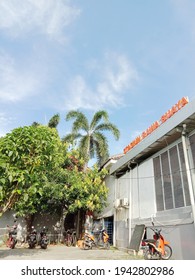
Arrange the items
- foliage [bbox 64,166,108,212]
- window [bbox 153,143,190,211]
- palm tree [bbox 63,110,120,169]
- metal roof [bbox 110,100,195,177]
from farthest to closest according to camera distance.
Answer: palm tree [bbox 63,110,120,169] < foliage [bbox 64,166,108,212] < window [bbox 153,143,190,211] < metal roof [bbox 110,100,195,177]

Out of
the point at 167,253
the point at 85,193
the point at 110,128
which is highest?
the point at 110,128

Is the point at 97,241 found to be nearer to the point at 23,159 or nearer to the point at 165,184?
the point at 165,184

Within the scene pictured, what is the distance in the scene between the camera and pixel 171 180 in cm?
772

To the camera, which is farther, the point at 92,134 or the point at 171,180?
the point at 92,134

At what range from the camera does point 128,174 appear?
11297mm

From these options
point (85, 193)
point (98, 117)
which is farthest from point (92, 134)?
point (85, 193)

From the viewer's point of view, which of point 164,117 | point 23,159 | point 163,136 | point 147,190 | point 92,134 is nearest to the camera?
point 23,159

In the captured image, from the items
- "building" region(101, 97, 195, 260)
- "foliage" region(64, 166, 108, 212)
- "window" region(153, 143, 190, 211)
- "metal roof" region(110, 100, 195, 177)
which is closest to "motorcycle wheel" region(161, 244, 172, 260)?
"building" region(101, 97, 195, 260)

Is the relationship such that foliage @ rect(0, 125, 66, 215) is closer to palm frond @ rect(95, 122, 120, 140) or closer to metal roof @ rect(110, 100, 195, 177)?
metal roof @ rect(110, 100, 195, 177)

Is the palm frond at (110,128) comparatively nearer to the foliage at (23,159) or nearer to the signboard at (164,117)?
the signboard at (164,117)

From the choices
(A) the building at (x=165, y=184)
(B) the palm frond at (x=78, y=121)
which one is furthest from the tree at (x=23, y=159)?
(B) the palm frond at (x=78, y=121)

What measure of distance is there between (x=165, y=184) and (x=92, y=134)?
857cm

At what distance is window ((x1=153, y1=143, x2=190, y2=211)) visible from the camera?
7099 mm
